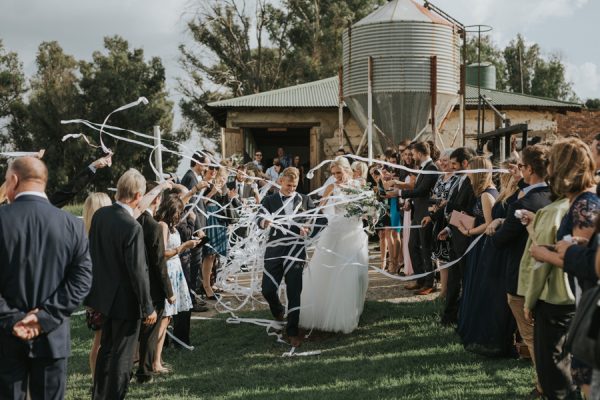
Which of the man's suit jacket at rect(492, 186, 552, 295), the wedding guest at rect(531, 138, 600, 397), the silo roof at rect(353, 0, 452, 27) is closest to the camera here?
the wedding guest at rect(531, 138, 600, 397)

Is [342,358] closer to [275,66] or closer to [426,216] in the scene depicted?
[426,216]

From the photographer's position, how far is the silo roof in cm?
1482

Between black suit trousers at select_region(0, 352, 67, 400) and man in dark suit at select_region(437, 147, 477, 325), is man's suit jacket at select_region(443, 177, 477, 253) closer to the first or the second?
man in dark suit at select_region(437, 147, 477, 325)

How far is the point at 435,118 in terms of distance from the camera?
1464 centimetres

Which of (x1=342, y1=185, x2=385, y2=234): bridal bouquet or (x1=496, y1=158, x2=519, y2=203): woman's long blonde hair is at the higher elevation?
(x1=496, y1=158, x2=519, y2=203): woman's long blonde hair

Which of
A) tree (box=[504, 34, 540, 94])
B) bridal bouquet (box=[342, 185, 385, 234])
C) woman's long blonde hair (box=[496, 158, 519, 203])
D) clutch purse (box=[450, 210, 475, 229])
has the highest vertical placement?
tree (box=[504, 34, 540, 94])

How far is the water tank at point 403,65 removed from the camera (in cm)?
1453

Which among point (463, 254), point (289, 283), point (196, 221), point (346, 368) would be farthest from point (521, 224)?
point (196, 221)

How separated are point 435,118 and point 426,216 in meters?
6.58

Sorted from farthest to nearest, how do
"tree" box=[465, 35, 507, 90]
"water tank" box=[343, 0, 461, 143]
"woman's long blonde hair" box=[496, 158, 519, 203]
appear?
"tree" box=[465, 35, 507, 90]
"water tank" box=[343, 0, 461, 143]
"woman's long blonde hair" box=[496, 158, 519, 203]

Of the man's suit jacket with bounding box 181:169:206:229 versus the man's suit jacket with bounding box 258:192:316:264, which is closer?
the man's suit jacket with bounding box 258:192:316:264

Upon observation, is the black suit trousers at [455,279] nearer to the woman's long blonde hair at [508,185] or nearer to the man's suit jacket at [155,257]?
the woman's long blonde hair at [508,185]

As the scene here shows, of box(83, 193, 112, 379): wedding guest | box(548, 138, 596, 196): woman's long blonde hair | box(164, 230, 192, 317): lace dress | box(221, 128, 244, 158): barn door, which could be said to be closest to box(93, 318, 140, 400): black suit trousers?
box(83, 193, 112, 379): wedding guest

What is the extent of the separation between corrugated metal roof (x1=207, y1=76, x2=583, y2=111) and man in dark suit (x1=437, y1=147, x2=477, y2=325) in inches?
599
